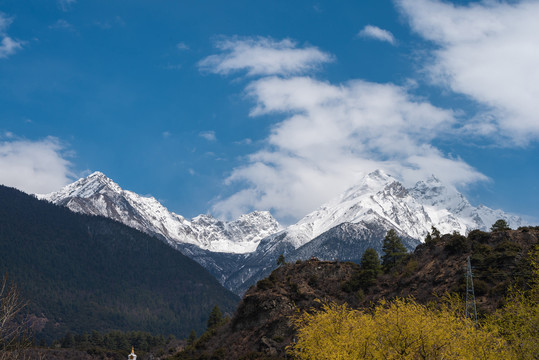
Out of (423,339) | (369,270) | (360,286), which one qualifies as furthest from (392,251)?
(423,339)

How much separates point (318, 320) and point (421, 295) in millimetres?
42086

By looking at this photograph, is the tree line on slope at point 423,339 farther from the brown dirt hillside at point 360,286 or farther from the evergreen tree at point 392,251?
the evergreen tree at point 392,251

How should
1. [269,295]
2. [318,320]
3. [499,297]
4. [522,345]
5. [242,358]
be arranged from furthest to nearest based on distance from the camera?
[269,295]
[242,358]
[499,297]
[318,320]
[522,345]

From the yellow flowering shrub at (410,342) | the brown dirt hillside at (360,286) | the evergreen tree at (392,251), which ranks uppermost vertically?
the evergreen tree at (392,251)

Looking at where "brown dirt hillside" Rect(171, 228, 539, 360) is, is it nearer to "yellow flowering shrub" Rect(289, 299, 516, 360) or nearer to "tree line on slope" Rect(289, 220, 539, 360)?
"tree line on slope" Rect(289, 220, 539, 360)

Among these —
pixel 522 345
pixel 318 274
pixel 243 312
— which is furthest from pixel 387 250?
pixel 522 345

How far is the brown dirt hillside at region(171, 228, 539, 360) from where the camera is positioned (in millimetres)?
80125

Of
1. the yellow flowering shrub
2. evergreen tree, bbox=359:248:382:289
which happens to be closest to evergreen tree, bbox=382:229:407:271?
evergreen tree, bbox=359:248:382:289

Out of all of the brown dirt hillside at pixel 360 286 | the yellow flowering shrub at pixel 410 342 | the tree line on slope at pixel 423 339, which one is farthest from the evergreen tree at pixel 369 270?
the yellow flowering shrub at pixel 410 342

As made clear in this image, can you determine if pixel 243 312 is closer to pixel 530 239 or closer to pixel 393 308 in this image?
pixel 530 239

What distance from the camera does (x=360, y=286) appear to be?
99750mm

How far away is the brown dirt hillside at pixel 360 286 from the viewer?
263 ft

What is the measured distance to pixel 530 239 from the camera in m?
86.8

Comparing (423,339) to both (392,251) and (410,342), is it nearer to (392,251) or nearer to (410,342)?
(410,342)
